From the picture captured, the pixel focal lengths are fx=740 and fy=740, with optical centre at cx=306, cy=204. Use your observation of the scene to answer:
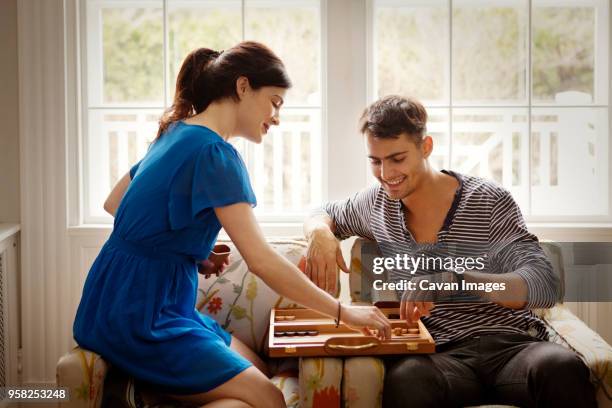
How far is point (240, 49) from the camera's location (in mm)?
1965

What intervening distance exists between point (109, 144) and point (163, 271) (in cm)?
142

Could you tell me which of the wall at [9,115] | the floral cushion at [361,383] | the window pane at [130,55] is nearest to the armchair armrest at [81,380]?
the floral cushion at [361,383]

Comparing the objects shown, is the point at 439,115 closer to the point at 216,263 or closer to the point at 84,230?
the point at 216,263

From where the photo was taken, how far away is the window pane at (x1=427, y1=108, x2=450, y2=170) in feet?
10.1

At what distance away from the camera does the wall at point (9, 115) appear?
2945 millimetres

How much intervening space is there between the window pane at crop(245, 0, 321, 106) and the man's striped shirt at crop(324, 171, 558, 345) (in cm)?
105

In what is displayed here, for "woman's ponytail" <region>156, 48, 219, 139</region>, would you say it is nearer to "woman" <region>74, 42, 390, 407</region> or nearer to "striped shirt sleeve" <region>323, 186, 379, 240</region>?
"woman" <region>74, 42, 390, 407</region>

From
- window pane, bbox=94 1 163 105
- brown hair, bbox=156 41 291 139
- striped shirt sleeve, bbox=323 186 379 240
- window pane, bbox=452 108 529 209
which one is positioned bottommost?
striped shirt sleeve, bbox=323 186 379 240

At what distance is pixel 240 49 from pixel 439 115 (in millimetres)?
1354

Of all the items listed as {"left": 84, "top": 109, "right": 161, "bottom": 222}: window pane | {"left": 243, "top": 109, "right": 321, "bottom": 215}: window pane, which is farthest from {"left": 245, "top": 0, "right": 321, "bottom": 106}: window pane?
{"left": 84, "top": 109, "right": 161, "bottom": 222}: window pane

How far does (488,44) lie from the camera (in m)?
3.05

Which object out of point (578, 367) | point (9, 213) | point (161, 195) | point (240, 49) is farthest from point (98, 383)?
point (9, 213)

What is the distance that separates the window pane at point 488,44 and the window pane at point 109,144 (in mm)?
1283

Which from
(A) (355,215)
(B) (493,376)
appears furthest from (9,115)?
(B) (493,376)
